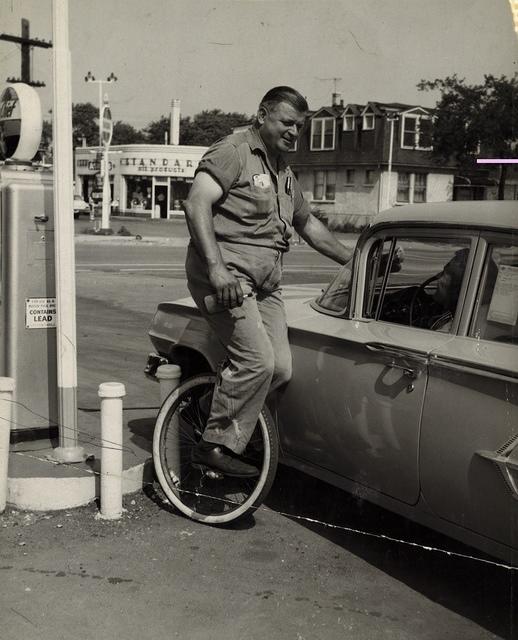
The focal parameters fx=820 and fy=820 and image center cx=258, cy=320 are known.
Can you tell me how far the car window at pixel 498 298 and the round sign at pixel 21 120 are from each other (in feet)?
9.70

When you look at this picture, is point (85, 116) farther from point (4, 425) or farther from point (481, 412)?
point (481, 412)

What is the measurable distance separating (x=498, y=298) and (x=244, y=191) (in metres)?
1.33

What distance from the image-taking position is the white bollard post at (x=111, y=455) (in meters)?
4.08

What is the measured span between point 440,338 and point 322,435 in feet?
2.44

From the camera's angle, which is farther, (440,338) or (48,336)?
(48,336)

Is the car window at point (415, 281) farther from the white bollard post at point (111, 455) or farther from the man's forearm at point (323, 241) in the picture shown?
the white bollard post at point (111, 455)

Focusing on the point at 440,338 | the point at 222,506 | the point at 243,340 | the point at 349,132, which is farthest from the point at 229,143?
the point at 349,132

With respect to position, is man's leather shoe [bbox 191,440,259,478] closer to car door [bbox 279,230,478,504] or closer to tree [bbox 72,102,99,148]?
car door [bbox 279,230,478,504]

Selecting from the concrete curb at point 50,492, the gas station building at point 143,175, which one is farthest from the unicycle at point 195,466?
the gas station building at point 143,175

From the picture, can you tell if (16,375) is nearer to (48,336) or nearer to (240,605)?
(48,336)

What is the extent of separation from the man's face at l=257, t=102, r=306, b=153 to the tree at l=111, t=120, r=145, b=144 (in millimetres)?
35723

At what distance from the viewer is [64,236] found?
435 cm

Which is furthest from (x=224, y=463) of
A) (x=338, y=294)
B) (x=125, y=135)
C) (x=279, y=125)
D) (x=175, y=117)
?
(x=125, y=135)

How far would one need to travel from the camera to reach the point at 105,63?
196 inches
